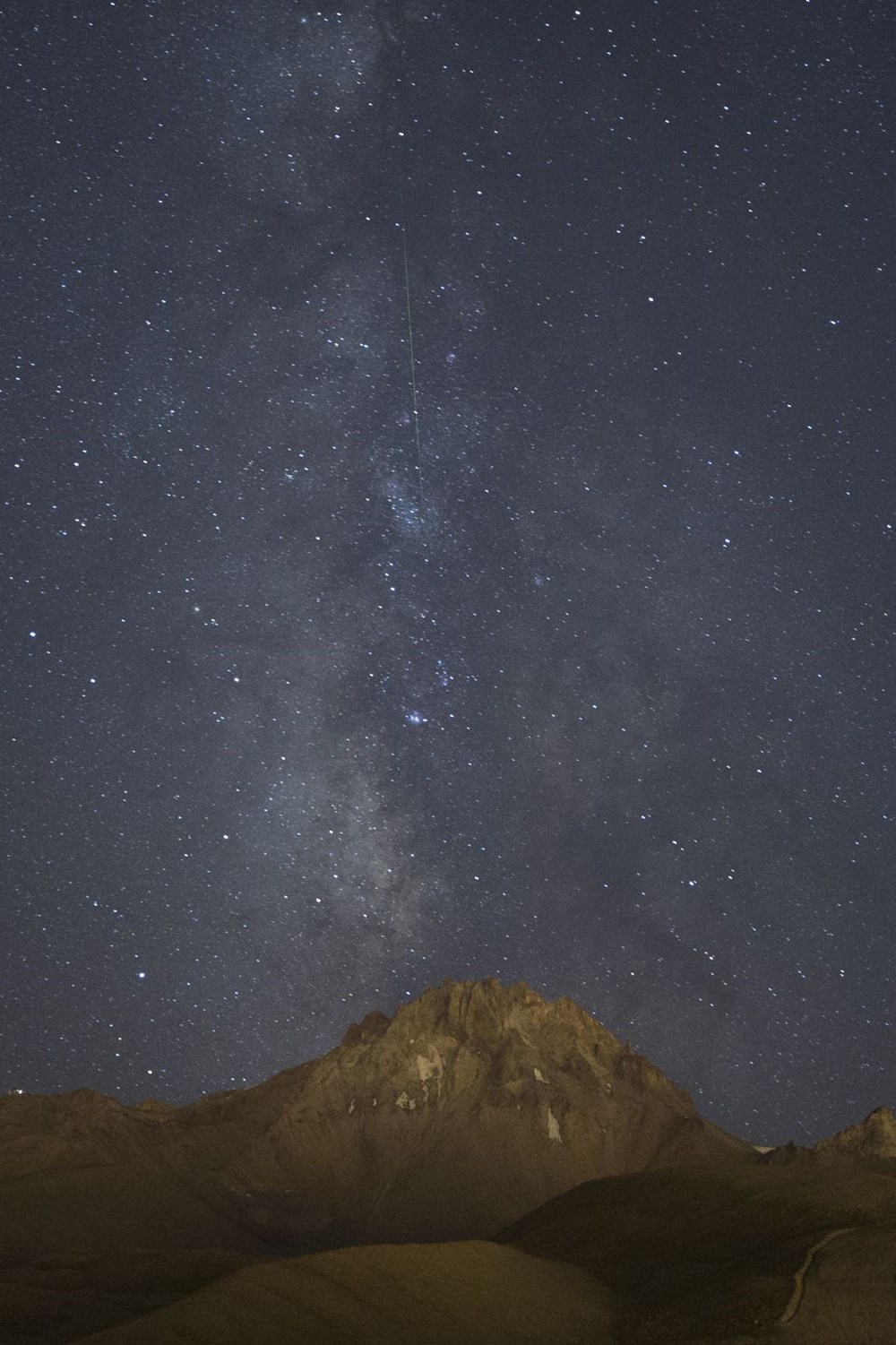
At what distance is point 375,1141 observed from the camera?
168 meters

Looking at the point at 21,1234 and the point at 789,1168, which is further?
the point at 21,1234

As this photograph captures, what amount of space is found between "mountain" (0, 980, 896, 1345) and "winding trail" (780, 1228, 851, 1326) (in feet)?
0.45

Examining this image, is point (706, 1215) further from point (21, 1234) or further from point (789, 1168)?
point (21, 1234)

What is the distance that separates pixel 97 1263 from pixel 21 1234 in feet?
140

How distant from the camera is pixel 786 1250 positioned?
2172 inches

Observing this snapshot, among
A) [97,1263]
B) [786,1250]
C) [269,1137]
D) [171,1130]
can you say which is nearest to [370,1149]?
[269,1137]

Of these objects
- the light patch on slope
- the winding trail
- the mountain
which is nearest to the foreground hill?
the winding trail

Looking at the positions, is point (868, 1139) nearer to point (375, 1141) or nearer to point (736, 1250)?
point (375, 1141)

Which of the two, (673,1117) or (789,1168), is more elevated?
(673,1117)

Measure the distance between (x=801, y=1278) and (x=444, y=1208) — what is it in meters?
104

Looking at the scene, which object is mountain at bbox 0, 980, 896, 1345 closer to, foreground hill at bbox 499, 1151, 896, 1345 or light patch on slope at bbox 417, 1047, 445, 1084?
foreground hill at bbox 499, 1151, 896, 1345

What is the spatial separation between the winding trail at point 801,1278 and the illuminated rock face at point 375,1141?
87.5 meters

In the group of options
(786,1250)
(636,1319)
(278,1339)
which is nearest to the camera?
(278,1339)

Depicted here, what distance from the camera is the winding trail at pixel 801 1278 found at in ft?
153
